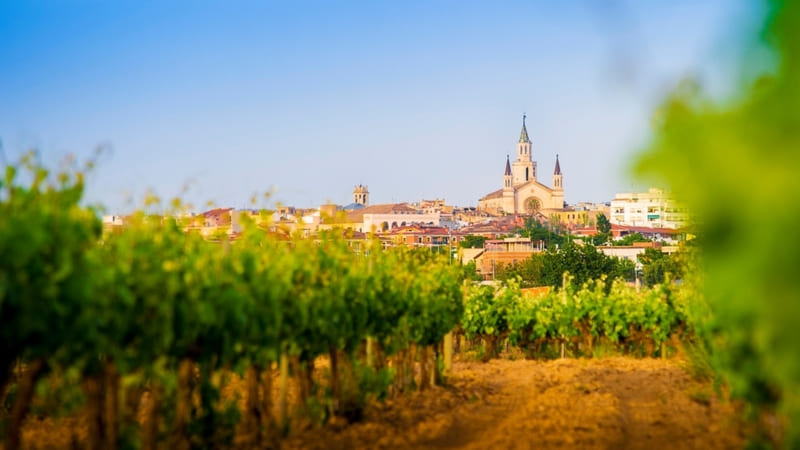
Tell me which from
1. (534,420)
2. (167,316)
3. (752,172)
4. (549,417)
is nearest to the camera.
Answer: (752,172)

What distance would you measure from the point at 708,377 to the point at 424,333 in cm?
402

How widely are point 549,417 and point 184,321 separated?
6230 mm

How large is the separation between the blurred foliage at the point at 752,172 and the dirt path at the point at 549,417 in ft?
21.7

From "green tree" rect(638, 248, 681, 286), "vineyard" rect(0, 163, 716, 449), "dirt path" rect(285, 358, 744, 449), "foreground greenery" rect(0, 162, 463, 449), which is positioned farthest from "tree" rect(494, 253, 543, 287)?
"foreground greenery" rect(0, 162, 463, 449)

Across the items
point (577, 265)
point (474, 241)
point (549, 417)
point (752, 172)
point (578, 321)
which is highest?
point (474, 241)

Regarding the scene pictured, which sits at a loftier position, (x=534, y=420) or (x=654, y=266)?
(x=654, y=266)

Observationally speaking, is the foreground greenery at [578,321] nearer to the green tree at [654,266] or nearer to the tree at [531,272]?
the green tree at [654,266]

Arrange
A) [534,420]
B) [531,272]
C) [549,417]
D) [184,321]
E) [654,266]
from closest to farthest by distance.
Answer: [184,321] < [534,420] < [549,417] < [654,266] < [531,272]

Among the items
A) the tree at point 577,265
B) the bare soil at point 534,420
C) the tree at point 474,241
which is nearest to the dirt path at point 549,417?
the bare soil at point 534,420

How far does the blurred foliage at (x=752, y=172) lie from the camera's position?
3.37 metres

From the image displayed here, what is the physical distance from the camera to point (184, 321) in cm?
806

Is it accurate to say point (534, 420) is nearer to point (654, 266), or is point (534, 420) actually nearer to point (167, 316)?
point (167, 316)

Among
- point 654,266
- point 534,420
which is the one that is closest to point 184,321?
point 534,420

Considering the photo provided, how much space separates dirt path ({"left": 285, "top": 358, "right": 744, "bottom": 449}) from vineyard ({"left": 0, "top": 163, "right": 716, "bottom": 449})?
56 centimetres
